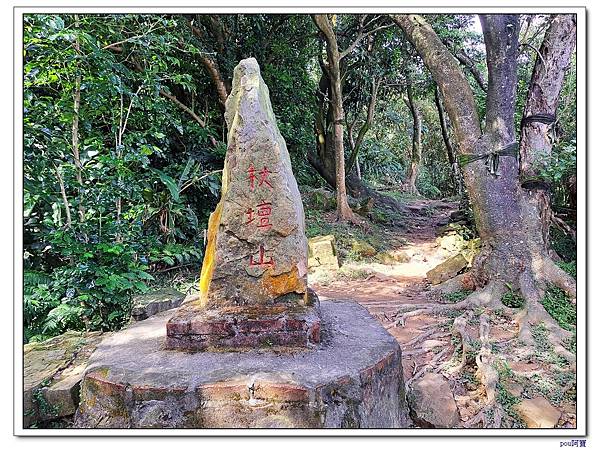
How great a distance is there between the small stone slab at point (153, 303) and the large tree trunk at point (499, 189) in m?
3.45

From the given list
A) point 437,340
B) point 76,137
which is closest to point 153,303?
point 76,137

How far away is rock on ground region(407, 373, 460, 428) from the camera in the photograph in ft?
10.5

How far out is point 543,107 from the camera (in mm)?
5539

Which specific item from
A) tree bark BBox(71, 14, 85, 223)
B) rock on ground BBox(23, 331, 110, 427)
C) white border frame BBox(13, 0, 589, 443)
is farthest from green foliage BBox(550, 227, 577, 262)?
tree bark BBox(71, 14, 85, 223)

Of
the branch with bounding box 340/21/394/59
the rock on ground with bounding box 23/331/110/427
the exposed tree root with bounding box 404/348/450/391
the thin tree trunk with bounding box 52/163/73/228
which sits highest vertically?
the branch with bounding box 340/21/394/59

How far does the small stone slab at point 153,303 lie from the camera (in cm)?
435

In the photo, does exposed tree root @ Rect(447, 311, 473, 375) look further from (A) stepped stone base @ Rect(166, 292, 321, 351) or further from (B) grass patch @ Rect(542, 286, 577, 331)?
(A) stepped stone base @ Rect(166, 292, 321, 351)

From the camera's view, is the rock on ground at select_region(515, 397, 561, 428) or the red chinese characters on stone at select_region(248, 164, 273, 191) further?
the rock on ground at select_region(515, 397, 561, 428)

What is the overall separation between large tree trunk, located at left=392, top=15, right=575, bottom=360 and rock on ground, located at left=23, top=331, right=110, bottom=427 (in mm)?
4234

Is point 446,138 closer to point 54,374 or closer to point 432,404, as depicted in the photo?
Result: point 432,404

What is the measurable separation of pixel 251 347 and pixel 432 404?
162cm

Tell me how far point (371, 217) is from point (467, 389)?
7.97m
